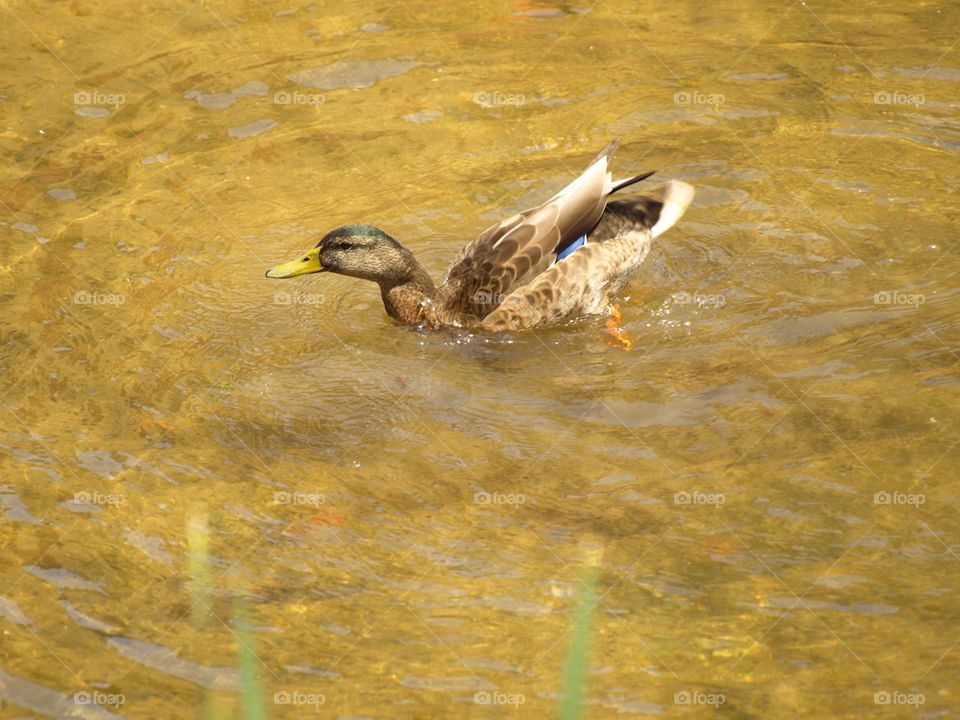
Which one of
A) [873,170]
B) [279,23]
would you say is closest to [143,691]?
[873,170]

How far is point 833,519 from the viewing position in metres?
5.60

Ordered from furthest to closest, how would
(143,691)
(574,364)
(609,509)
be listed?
1. (574,364)
2. (609,509)
3. (143,691)

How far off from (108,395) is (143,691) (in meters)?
2.19

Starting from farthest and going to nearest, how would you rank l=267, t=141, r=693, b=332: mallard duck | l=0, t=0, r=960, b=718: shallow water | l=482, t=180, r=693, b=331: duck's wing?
1. l=482, t=180, r=693, b=331: duck's wing
2. l=267, t=141, r=693, b=332: mallard duck
3. l=0, t=0, r=960, b=718: shallow water

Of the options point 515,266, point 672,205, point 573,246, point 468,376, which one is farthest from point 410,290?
point 672,205

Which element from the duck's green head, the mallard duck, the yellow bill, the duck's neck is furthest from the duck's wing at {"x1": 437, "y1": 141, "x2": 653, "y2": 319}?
the yellow bill

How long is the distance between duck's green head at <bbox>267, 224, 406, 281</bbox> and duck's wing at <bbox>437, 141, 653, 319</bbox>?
0.43 meters

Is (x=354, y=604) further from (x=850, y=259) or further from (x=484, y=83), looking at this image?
(x=484, y=83)

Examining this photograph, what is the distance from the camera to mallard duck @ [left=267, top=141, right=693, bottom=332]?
737 centimetres

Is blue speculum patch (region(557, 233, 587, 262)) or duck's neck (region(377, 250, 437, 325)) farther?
blue speculum patch (region(557, 233, 587, 262))

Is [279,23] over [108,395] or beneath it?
over

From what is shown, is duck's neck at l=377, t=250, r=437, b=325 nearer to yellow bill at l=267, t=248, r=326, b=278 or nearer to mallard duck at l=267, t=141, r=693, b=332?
mallard duck at l=267, t=141, r=693, b=332

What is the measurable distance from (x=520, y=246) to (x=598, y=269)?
55 cm

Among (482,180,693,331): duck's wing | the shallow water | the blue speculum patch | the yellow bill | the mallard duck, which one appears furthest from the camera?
the blue speculum patch
